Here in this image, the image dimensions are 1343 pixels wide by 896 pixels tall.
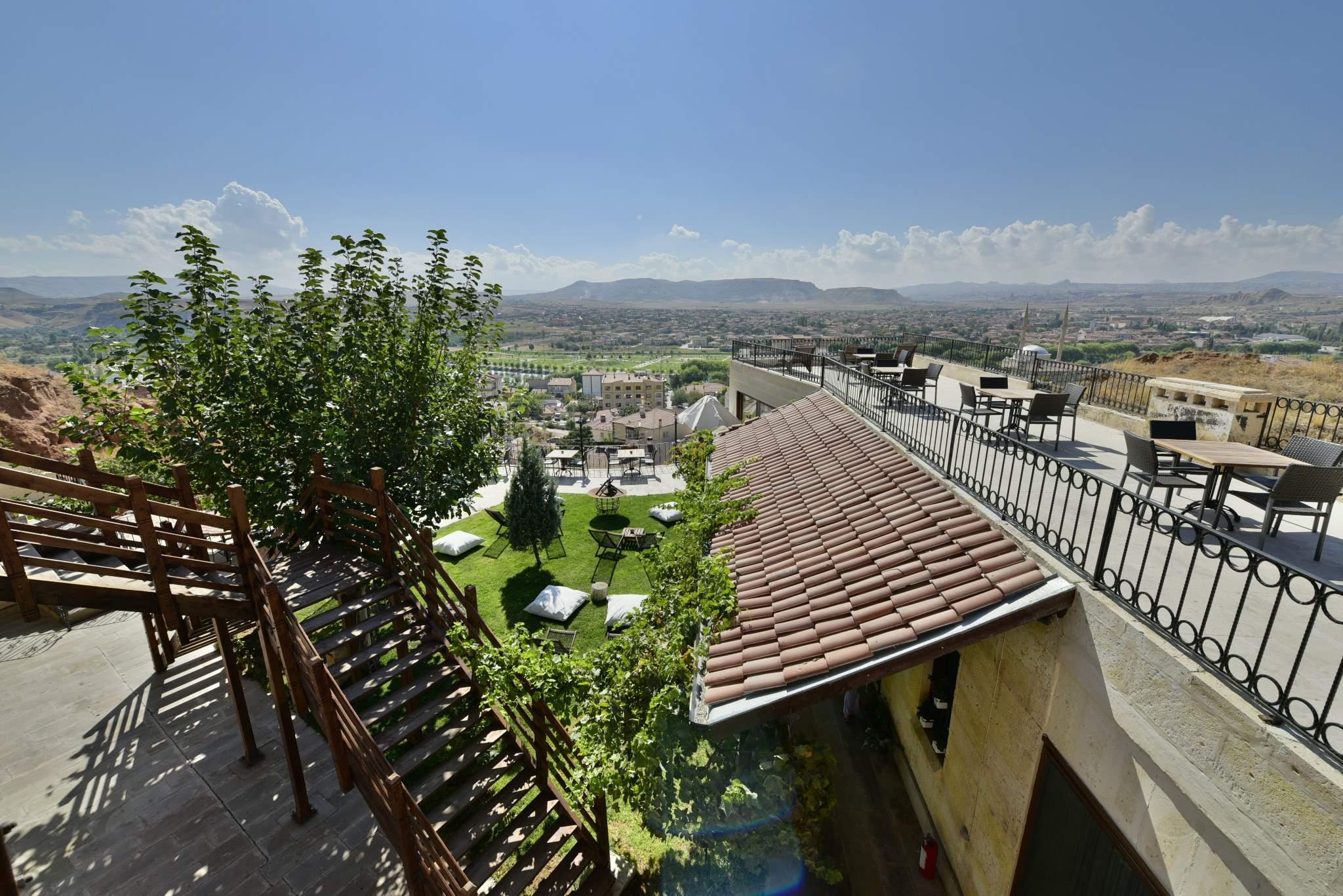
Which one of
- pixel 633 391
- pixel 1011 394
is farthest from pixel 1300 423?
pixel 633 391

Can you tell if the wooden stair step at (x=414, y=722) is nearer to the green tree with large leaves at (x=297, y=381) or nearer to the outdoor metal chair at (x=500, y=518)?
the green tree with large leaves at (x=297, y=381)

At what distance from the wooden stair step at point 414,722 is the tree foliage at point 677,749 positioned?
54cm

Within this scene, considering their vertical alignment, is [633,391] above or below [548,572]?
below

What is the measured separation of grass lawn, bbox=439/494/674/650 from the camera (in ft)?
45.2

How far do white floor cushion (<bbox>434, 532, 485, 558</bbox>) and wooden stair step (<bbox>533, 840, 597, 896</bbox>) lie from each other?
1273 cm

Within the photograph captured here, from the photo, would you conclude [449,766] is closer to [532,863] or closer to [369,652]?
[532,863]

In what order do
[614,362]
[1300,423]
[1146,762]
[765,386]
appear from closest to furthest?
[1146,762]
[1300,423]
[765,386]
[614,362]

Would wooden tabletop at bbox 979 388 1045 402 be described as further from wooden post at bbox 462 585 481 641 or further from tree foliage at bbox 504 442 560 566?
tree foliage at bbox 504 442 560 566

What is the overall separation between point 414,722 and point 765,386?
1553cm

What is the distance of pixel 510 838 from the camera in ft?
20.1

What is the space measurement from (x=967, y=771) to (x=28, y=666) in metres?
15.7

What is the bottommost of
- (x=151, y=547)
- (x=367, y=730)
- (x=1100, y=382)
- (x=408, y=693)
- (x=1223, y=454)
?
(x=408, y=693)

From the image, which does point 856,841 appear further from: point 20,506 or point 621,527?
point 621,527

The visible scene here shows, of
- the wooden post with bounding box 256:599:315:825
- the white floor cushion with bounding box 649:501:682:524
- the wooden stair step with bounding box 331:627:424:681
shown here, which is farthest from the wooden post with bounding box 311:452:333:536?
the white floor cushion with bounding box 649:501:682:524
